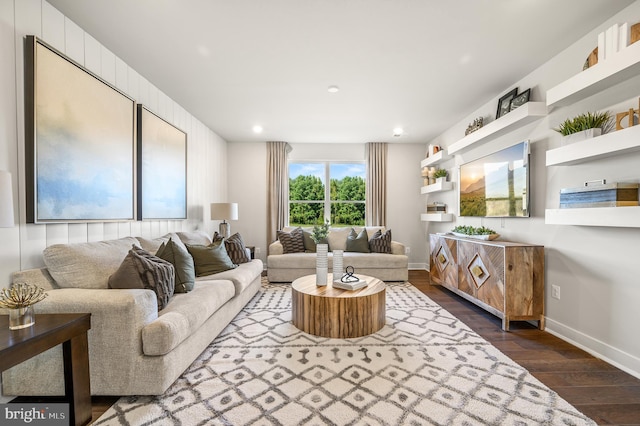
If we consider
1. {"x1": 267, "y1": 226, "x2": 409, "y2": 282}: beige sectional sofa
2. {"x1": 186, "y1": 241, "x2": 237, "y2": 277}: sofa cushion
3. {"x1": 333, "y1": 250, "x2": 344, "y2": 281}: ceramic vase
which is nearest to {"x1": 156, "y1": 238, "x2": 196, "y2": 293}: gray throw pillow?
{"x1": 186, "y1": 241, "x2": 237, "y2": 277}: sofa cushion

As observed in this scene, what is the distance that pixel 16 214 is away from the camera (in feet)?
5.88

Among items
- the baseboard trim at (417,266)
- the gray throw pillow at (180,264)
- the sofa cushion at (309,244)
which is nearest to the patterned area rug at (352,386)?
the gray throw pillow at (180,264)

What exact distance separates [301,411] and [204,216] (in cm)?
370

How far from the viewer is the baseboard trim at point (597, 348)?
2.00m

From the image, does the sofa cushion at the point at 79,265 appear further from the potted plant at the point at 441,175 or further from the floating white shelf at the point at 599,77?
the potted plant at the point at 441,175

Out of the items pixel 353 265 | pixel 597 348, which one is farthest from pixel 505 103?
pixel 353 265

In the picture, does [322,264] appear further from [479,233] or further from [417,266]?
[417,266]

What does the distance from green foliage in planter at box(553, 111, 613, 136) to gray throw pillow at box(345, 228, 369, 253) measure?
3.08 metres

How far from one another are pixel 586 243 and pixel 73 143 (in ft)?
13.4

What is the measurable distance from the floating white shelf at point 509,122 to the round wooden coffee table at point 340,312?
86.8 inches

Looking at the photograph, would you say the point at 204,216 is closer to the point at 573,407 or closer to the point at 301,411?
the point at 301,411

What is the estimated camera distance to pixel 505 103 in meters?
3.28

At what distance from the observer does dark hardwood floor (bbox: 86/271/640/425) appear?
1.63 m

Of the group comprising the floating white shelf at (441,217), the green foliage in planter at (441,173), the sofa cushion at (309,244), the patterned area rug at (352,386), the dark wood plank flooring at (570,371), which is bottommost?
the dark wood plank flooring at (570,371)
